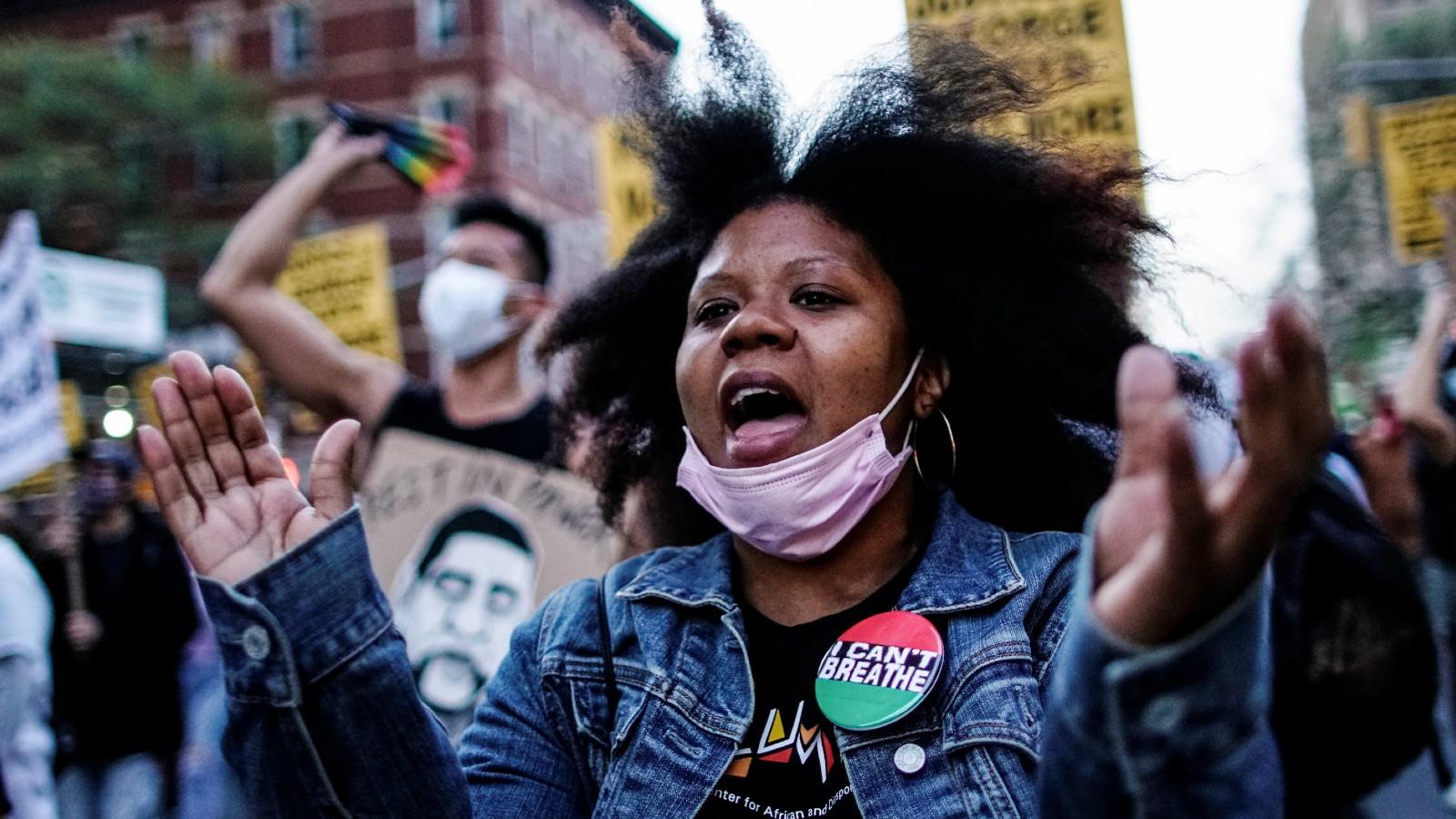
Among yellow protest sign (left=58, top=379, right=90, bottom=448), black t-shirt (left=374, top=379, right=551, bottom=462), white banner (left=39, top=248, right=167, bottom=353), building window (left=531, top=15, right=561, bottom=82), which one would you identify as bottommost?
black t-shirt (left=374, top=379, right=551, bottom=462)

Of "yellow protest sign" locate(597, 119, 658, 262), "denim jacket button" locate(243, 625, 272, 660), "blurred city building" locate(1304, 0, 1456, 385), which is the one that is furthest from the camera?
"blurred city building" locate(1304, 0, 1456, 385)

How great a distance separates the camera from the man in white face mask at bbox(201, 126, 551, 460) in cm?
391

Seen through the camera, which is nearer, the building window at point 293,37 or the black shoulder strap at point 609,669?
the black shoulder strap at point 609,669

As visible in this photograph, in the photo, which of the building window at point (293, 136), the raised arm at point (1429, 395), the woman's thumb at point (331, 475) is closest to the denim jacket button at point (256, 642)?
the woman's thumb at point (331, 475)

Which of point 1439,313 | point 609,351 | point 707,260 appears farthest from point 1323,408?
point 1439,313

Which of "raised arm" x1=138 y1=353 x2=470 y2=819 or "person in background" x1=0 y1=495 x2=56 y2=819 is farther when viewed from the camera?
"person in background" x1=0 y1=495 x2=56 y2=819

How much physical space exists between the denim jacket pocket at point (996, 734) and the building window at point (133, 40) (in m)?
37.1

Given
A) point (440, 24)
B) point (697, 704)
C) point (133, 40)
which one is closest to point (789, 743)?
point (697, 704)

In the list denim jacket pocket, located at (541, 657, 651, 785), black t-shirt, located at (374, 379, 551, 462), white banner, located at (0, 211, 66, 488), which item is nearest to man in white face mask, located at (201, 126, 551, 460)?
black t-shirt, located at (374, 379, 551, 462)

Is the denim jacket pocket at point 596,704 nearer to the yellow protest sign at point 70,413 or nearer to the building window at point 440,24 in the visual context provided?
the yellow protest sign at point 70,413

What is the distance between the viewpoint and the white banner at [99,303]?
11898mm

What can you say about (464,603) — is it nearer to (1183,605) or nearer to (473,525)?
(473,525)

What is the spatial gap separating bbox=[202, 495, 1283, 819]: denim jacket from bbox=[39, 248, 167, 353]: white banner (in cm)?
1081

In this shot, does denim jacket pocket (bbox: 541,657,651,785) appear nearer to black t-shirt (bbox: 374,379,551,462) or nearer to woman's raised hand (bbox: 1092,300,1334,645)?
woman's raised hand (bbox: 1092,300,1334,645)
